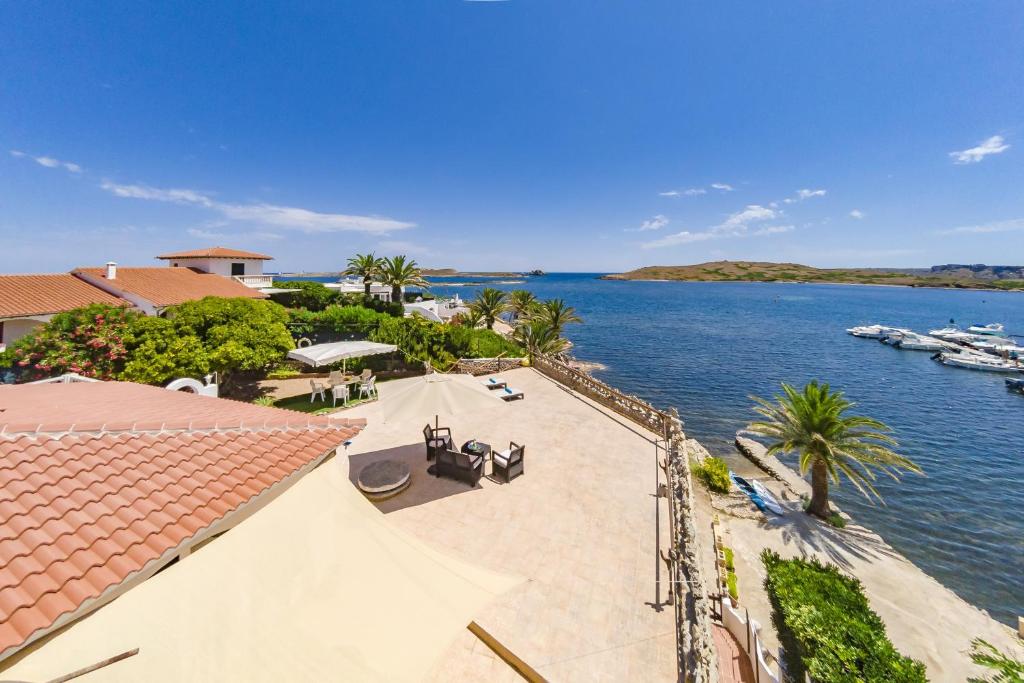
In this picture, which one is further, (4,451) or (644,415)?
(644,415)

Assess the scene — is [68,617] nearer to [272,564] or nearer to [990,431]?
[272,564]

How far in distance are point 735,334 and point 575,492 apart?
67284 millimetres

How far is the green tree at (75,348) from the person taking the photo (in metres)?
14.1

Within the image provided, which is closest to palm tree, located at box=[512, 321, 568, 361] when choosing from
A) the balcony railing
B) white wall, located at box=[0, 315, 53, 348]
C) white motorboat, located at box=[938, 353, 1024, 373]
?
white wall, located at box=[0, 315, 53, 348]

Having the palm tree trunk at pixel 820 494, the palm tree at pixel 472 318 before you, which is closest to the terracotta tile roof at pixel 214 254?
the palm tree at pixel 472 318

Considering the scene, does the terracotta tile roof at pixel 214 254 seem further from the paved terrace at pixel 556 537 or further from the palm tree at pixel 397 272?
the paved terrace at pixel 556 537

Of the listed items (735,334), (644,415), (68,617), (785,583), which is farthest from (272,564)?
(735,334)

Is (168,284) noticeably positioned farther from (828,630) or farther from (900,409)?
(900,409)

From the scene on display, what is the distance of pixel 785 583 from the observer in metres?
9.84

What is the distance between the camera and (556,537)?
337 inches

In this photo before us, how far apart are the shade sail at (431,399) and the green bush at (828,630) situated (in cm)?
839

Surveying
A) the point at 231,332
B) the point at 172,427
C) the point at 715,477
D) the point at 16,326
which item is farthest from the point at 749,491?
the point at 16,326

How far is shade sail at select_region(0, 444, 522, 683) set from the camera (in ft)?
8.81

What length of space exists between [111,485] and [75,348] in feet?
55.1
